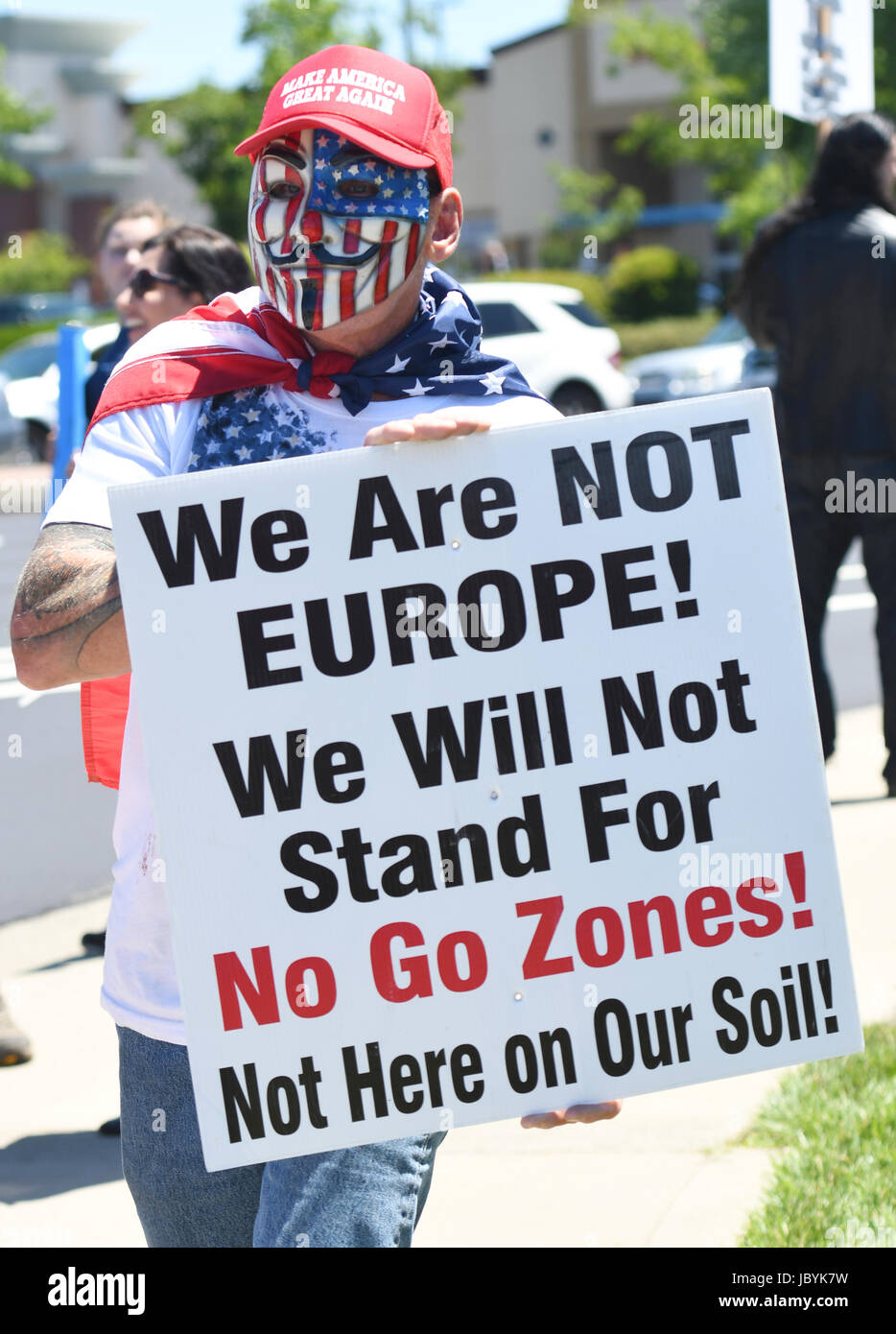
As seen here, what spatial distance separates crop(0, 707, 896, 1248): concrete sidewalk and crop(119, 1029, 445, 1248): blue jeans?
130 centimetres

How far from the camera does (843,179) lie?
5945 millimetres

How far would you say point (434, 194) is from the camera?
2207 mm

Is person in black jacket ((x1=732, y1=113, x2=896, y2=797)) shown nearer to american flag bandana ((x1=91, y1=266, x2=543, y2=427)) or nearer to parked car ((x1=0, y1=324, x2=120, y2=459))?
american flag bandana ((x1=91, y1=266, x2=543, y2=427))

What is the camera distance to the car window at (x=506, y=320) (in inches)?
728

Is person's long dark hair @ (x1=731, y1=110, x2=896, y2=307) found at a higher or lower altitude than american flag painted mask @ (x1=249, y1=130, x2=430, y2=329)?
higher

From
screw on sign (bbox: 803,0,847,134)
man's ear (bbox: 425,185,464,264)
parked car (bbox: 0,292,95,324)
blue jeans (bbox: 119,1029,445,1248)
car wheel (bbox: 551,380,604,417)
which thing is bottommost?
blue jeans (bbox: 119,1029,445,1248)

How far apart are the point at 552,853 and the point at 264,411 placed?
64 cm

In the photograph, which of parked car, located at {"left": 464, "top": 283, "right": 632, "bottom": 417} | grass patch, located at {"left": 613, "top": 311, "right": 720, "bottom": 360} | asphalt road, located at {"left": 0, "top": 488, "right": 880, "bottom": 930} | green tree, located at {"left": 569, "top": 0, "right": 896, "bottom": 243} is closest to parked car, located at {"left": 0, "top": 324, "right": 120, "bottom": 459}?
parked car, located at {"left": 464, "top": 283, "right": 632, "bottom": 417}

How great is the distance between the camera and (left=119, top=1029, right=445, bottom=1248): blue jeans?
2.04 m
